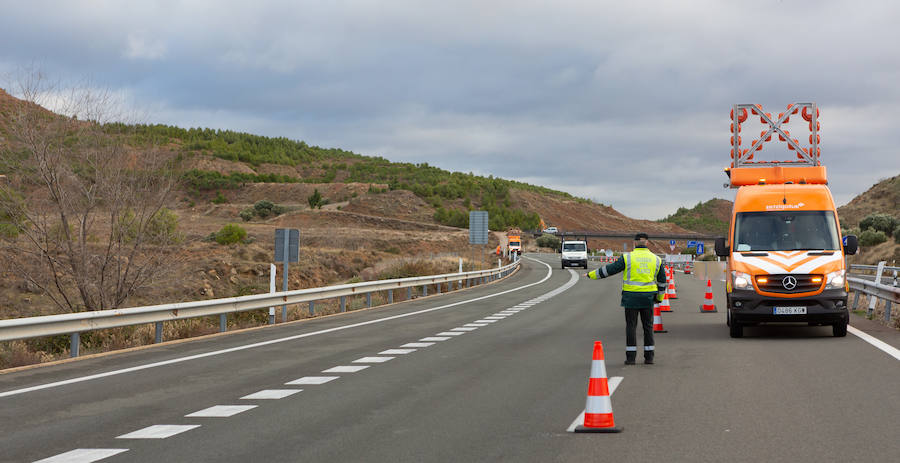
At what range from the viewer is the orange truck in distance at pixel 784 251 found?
1453 centimetres

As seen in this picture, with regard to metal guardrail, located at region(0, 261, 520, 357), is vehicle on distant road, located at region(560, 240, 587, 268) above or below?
above

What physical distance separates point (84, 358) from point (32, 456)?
705 cm

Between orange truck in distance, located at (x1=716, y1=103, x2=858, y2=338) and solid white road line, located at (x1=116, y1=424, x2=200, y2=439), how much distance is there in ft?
33.7

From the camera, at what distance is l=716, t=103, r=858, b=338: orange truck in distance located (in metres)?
14.5

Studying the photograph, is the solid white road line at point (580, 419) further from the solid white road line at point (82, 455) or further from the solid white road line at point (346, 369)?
the solid white road line at point (82, 455)

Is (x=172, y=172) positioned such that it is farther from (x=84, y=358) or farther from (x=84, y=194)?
(x=84, y=358)

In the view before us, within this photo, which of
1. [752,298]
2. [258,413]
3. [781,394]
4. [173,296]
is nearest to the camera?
[258,413]

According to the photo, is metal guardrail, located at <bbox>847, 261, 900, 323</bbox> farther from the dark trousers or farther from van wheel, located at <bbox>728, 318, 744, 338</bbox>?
the dark trousers

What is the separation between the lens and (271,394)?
9.41 metres

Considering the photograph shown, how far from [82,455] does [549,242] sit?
13487 cm

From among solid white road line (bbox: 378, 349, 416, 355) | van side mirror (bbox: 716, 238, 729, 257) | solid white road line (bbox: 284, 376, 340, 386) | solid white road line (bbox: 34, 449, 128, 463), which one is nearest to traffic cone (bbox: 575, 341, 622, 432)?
solid white road line (bbox: 34, 449, 128, 463)

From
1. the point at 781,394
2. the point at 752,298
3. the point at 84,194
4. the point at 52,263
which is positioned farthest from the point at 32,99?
the point at 781,394

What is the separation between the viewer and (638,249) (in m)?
12.1

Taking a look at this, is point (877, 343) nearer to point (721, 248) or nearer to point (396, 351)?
point (721, 248)
